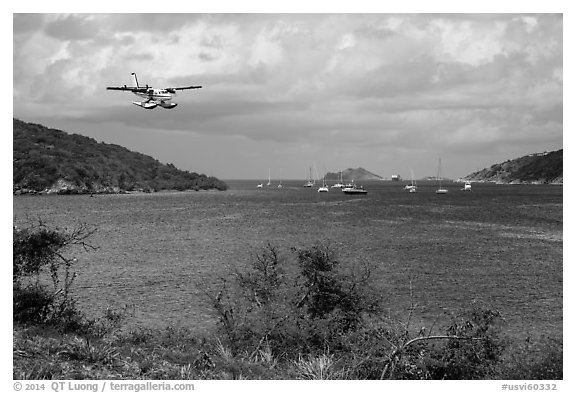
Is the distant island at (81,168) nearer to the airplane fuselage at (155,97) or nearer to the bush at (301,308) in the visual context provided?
the bush at (301,308)

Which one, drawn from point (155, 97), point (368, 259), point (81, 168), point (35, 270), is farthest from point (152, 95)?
point (81, 168)

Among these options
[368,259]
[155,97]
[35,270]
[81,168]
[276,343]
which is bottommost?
[368,259]

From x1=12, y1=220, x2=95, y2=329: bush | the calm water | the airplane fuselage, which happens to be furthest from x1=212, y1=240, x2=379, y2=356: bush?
the airplane fuselage

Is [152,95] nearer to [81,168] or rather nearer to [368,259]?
[368,259]

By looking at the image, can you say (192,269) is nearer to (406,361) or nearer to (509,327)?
(509,327)

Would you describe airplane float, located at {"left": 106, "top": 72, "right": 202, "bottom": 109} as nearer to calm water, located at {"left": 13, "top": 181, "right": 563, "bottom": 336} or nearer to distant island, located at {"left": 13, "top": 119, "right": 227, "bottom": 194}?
calm water, located at {"left": 13, "top": 181, "right": 563, "bottom": 336}

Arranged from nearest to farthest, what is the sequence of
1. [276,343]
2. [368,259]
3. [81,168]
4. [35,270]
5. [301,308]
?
[276,343], [35,270], [301,308], [368,259], [81,168]
